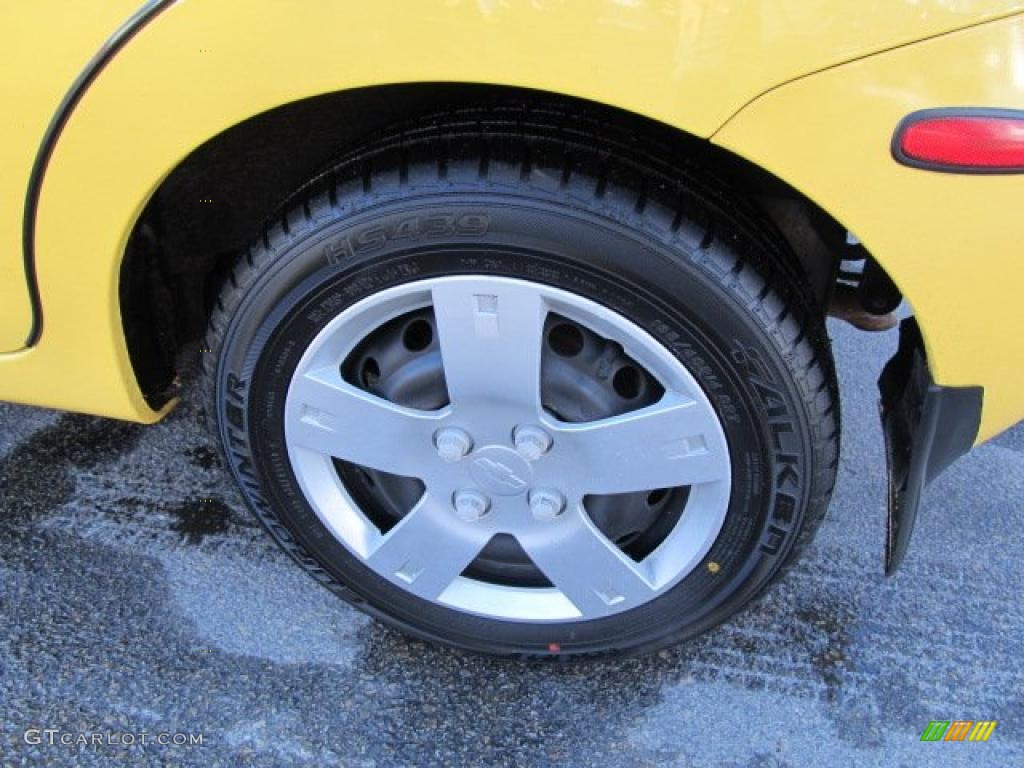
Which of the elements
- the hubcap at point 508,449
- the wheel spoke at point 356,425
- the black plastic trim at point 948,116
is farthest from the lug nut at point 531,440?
the black plastic trim at point 948,116

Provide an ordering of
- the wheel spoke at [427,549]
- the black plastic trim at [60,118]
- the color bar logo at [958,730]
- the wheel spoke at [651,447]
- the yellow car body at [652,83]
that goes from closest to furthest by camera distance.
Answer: the yellow car body at [652,83], the black plastic trim at [60,118], the wheel spoke at [651,447], the wheel spoke at [427,549], the color bar logo at [958,730]

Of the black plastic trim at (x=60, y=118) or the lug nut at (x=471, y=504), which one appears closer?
the black plastic trim at (x=60, y=118)

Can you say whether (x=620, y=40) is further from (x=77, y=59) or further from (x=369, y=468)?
(x=369, y=468)

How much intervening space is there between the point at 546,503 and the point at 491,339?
0.32 m

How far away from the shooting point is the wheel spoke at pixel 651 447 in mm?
1387

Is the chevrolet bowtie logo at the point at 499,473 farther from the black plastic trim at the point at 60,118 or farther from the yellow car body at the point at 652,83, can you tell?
the black plastic trim at the point at 60,118

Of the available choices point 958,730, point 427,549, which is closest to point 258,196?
point 427,549

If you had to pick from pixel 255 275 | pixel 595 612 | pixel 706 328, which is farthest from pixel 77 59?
pixel 595 612

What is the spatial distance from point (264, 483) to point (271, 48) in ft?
2.48

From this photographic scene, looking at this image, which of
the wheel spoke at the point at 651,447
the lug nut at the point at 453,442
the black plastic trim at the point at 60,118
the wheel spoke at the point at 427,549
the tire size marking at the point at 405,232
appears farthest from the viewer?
the wheel spoke at the point at 427,549

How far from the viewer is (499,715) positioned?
1.73m

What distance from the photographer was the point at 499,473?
60.0 inches

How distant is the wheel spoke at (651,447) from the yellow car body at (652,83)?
33 cm

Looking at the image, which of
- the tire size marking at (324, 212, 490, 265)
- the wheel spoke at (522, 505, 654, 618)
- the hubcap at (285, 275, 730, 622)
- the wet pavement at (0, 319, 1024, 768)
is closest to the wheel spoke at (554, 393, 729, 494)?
the hubcap at (285, 275, 730, 622)
